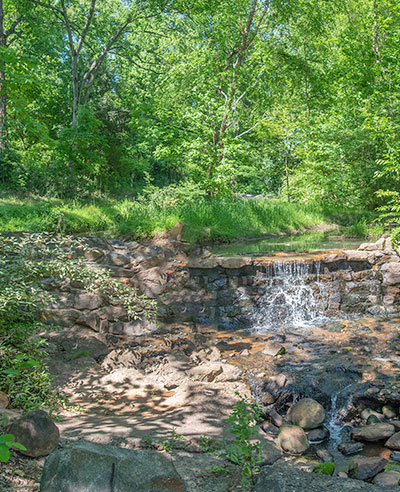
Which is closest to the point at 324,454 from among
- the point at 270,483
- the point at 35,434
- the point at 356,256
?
the point at 270,483

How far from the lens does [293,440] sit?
3553mm

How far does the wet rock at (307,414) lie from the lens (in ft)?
12.9

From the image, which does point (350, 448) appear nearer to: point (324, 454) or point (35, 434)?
point (324, 454)

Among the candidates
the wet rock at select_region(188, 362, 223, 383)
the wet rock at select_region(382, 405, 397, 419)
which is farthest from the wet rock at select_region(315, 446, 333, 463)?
the wet rock at select_region(188, 362, 223, 383)

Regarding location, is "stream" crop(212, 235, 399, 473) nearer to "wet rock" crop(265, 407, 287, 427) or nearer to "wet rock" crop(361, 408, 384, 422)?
"wet rock" crop(361, 408, 384, 422)

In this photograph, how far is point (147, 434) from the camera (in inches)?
127

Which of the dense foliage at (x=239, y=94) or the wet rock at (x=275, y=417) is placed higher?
the dense foliage at (x=239, y=94)

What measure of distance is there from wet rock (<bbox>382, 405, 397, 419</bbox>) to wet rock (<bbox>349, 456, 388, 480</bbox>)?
92 centimetres

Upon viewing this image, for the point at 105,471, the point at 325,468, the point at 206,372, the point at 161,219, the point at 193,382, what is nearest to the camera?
the point at 105,471

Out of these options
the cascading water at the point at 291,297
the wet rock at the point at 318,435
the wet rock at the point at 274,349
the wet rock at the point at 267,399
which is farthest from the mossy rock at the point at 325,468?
the cascading water at the point at 291,297

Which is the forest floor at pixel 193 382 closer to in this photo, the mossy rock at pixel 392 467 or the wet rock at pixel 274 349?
the wet rock at pixel 274 349

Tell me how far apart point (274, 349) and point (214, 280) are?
2.11 metres

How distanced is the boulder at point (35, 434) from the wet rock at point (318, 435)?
7.51 feet

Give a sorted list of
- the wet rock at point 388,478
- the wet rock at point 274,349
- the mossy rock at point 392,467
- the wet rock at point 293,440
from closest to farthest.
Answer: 1. the wet rock at point 388,478
2. the mossy rock at point 392,467
3. the wet rock at point 293,440
4. the wet rock at point 274,349
